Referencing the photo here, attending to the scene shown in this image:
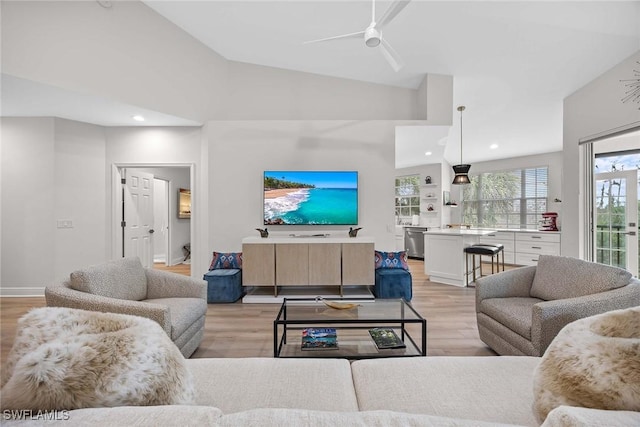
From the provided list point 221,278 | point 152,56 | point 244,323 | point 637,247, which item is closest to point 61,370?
point 244,323

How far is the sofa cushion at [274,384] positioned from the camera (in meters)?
1.10

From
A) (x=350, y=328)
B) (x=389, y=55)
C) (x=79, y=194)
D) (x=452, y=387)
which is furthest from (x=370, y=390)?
(x=79, y=194)

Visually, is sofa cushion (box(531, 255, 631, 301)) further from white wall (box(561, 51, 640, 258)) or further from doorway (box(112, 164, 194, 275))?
doorway (box(112, 164, 194, 275))

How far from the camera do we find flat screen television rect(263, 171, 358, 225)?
172 inches

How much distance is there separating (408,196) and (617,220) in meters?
4.05

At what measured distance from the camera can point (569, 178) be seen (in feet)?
14.0

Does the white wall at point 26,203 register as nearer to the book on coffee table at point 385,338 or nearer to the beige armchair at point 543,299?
the book on coffee table at point 385,338

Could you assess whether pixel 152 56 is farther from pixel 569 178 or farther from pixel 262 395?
pixel 569 178

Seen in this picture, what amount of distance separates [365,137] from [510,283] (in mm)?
2734

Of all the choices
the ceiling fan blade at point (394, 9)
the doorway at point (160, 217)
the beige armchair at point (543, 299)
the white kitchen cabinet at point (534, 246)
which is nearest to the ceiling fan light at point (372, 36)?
the ceiling fan blade at point (394, 9)

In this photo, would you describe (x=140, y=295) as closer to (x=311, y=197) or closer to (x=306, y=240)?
(x=306, y=240)

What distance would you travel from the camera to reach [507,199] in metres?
6.85

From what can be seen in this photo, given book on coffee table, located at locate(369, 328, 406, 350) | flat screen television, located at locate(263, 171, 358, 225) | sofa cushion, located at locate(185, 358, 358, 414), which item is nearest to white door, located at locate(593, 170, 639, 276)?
flat screen television, located at locate(263, 171, 358, 225)

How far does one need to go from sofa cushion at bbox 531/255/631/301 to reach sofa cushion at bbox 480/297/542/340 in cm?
14
